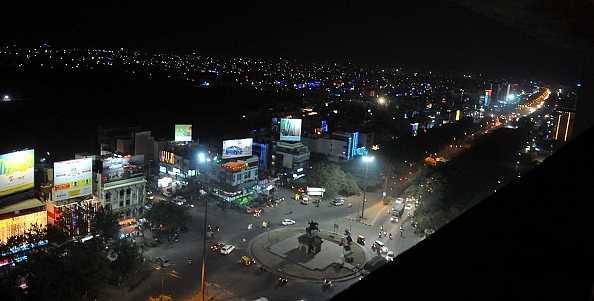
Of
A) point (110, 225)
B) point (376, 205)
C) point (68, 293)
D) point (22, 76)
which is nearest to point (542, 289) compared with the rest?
point (68, 293)

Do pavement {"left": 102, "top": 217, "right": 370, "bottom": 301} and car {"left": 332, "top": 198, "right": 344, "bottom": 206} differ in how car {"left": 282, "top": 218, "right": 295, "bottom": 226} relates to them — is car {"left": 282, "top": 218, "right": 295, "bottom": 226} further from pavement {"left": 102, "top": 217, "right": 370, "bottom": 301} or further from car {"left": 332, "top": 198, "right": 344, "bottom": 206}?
car {"left": 332, "top": 198, "right": 344, "bottom": 206}

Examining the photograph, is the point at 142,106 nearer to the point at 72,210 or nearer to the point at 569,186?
the point at 72,210

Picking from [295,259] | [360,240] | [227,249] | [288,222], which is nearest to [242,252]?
[227,249]

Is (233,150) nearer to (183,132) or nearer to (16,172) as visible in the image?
(183,132)

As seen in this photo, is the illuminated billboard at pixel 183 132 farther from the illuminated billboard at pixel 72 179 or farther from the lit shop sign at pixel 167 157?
the illuminated billboard at pixel 72 179

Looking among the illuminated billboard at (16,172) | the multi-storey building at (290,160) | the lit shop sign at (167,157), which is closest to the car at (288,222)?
the multi-storey building at (290,160)

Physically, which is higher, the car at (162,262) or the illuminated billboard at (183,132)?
the illuminated billboard at (183,132)

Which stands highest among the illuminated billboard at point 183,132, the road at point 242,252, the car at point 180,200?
the illuminated billboard at point 183,132
